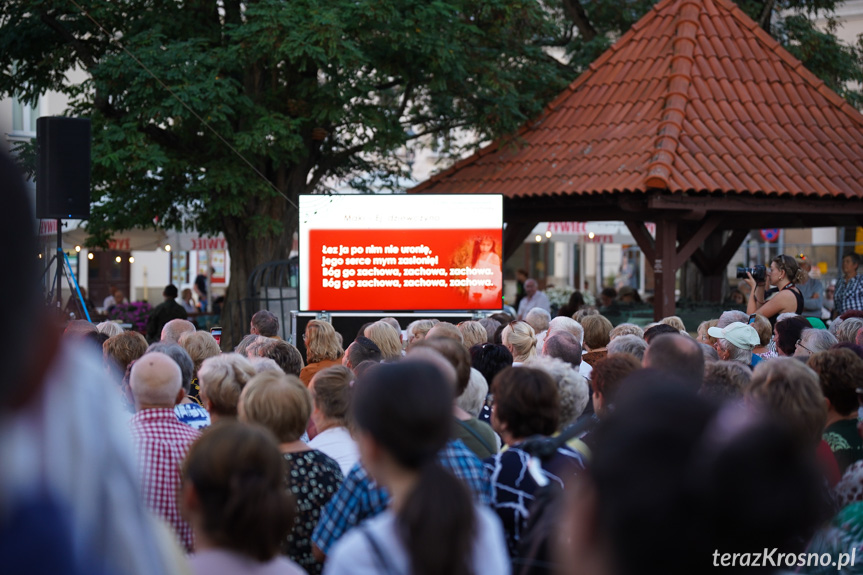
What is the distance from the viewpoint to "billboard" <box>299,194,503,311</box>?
11500mm

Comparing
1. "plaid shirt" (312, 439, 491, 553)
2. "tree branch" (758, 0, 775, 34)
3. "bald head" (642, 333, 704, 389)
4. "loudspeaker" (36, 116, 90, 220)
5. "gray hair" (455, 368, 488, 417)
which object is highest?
"tree branch" (758, 0, 775, 34)

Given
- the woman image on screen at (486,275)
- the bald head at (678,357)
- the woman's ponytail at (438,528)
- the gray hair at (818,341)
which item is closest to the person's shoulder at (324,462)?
the woman's ponytail at (438,528)

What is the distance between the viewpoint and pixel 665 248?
12320mm

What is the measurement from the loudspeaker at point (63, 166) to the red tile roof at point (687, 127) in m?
5.25

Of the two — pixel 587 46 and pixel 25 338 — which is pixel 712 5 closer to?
pixel 587 46

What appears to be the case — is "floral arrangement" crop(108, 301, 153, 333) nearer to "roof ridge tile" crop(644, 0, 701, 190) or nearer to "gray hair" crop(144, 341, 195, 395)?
"roof ridge tile" crop(644, 0, 701, 190)

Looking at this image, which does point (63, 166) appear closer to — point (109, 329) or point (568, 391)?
point (109, 329)

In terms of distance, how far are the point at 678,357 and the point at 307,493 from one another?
2.01m

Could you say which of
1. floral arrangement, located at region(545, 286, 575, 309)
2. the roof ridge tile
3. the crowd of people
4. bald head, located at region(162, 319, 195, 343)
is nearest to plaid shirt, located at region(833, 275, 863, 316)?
the roof ridge tile

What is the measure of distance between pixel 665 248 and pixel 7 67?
9.89m

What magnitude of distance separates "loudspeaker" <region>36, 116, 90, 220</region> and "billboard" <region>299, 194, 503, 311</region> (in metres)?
2.48

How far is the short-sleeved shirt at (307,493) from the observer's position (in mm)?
3381

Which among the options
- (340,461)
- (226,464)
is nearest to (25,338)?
(226,464)

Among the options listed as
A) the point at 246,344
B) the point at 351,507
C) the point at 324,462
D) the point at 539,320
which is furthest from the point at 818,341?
the point at 351,507
